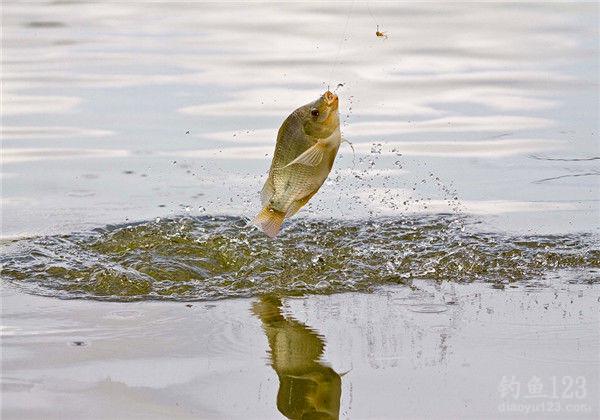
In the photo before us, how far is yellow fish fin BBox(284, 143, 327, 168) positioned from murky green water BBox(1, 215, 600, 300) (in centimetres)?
102

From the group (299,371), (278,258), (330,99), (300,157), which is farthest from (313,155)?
(278,258)

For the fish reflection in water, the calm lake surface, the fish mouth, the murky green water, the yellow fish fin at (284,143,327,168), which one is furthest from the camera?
the murky green water

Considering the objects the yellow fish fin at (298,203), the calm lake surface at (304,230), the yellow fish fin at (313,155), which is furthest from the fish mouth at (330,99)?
the calm lake surface at (304,230)

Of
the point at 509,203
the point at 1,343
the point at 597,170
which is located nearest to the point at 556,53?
the point at 597,170

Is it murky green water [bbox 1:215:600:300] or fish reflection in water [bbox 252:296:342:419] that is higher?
murky green water [bbox 1:215:600:300]

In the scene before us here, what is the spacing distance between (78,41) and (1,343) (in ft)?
31.9

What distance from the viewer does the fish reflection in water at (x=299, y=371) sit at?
5.04 meters

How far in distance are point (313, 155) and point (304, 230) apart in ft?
7.07

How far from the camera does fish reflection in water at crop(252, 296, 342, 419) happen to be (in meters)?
5.04

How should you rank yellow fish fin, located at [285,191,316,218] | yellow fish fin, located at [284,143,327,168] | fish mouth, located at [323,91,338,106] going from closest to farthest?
fish mouth, located at [323,91,338,106]
yellow fish fin, located at [284,143,327,168]
yellow fish fin, located at [285,191,316,218]

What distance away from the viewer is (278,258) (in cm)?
737

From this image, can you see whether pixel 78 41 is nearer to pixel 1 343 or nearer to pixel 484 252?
pixel 484 252

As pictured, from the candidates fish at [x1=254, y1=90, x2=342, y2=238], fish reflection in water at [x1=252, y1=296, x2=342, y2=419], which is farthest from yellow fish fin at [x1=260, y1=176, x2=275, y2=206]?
fish reflection in water at [x1=252, y1=296, x2=342, y2=419]

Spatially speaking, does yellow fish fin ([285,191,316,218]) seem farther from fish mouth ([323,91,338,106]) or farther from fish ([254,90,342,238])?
fish mouth ([323,91,338,106])
